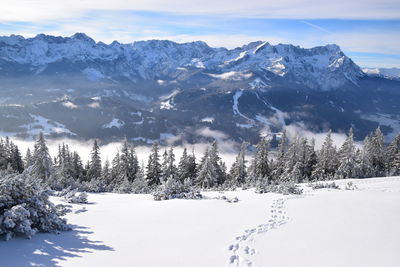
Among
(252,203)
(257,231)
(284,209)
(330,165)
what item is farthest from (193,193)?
(330,165)

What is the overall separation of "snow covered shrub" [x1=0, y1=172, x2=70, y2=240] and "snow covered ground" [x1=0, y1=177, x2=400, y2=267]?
45 centimetres

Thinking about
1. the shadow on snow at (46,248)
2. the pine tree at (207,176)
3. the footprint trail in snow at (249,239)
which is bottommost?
the pine tree at (207,176)

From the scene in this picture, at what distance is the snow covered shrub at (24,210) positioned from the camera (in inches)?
359

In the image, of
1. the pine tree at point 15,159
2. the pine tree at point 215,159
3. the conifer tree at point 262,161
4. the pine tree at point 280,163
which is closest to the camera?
the conifer tree at point 262,161

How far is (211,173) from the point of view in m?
47.5

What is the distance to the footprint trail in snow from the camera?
8742mm

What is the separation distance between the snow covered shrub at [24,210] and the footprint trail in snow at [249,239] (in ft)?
21.1

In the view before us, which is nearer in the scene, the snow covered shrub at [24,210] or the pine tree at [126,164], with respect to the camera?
the snow covered shrub at [24,210]

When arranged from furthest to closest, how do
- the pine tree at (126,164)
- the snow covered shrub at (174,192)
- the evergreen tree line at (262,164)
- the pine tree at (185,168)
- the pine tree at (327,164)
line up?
the pine tree at (126,164), the pine tree at (185,168), the pine tree at (327,164), the evergreen tree line at (262,164), the snow covered shrub at (174,192)

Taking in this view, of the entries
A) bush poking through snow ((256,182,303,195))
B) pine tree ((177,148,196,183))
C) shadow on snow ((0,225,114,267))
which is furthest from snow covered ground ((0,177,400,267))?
pine tree ((177,148,196,183))

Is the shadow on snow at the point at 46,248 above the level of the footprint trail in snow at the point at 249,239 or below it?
above

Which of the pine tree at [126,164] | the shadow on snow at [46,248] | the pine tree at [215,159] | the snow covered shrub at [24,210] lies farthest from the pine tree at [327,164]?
the snow covered shrub at [24,210]

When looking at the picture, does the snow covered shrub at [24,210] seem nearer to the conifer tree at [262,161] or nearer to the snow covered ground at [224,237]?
the snow covered ground at [224,237]

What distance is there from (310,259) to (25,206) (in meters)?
9.71
